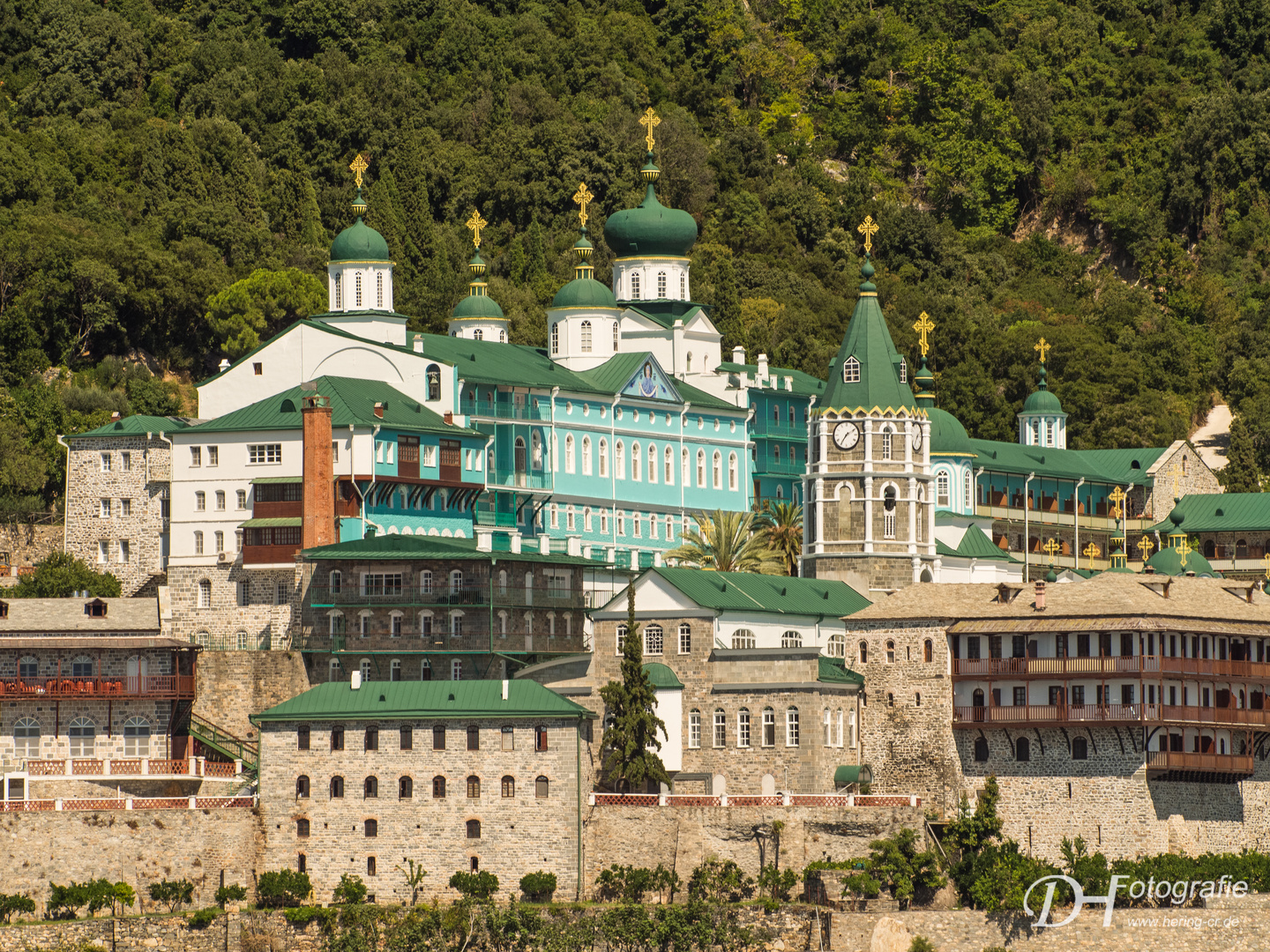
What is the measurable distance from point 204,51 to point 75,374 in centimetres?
3623

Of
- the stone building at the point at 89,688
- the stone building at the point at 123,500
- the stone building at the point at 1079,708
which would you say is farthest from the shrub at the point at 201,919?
the stone building at the point at 123,500

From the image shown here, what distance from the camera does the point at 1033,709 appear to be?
88438 millimetres

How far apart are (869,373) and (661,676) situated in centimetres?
1867

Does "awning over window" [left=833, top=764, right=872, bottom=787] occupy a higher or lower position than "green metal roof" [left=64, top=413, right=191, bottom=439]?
lower

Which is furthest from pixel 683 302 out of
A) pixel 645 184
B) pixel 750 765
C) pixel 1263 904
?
pixel 1263 904

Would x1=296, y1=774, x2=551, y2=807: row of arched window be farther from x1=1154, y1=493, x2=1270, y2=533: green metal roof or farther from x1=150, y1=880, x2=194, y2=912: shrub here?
x1=1154, y1=493, x2=1270, y2=533: green metal roof

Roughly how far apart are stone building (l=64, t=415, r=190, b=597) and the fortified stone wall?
20.4 meters

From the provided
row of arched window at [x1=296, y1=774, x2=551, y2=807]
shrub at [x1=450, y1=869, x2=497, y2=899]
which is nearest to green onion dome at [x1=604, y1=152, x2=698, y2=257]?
row of arched window at [x1=296, y1=774, x2=551, y2=807]

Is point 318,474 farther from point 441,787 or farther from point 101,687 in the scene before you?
point 441,787

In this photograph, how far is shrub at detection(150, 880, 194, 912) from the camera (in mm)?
82438

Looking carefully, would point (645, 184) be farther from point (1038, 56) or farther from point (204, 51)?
point (1038, 56)

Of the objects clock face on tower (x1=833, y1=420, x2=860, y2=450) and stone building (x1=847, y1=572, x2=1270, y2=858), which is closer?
stone building (x1=847, y1=572, x2=1270, y2=858)

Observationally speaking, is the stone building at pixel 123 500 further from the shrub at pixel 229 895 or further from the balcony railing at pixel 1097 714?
the balcony railing at pixel 1097 714

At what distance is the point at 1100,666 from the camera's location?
8812cm
